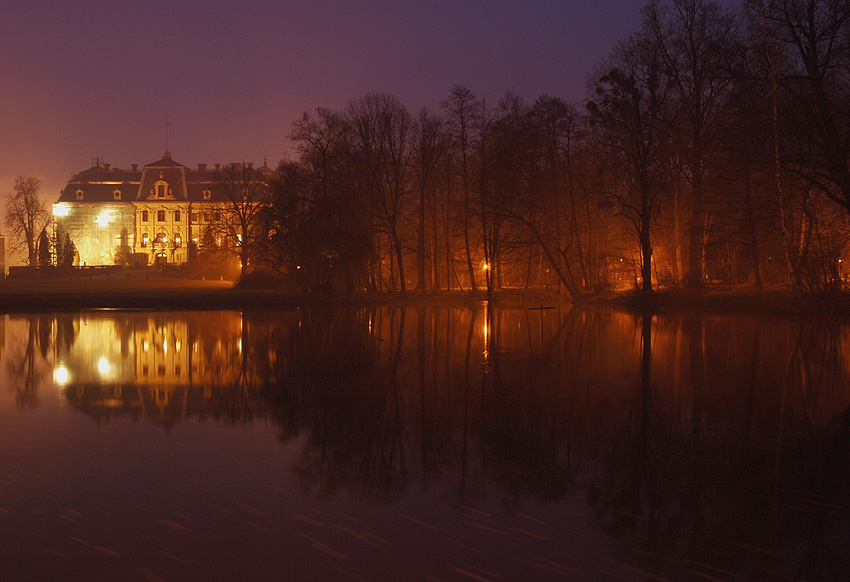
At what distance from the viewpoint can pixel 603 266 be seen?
Result: 48.0 m

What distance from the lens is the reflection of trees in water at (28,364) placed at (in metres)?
11.3

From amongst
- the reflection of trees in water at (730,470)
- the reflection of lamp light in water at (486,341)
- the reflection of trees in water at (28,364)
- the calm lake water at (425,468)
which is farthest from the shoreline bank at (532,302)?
the reflection of trees in water at (730,470)

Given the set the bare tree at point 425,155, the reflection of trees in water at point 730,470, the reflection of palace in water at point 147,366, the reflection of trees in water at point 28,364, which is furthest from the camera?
the bare tree at point 425,155

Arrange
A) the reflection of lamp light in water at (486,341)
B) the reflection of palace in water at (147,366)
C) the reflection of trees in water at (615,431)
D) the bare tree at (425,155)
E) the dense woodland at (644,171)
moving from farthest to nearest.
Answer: the bare tree at (425,155), the dense woodland at (644,171), the reflection of lamp light in water at (486,341), the reflection of palace in water at (147,366), the reflection of trees in water at (615,431)

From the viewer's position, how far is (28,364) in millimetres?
14828

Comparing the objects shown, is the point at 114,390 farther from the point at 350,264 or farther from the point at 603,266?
the point at 603,266

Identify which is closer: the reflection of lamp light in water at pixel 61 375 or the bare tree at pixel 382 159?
the reflection of lamp light in water at pixel 61 375

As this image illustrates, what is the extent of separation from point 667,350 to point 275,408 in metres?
10.1

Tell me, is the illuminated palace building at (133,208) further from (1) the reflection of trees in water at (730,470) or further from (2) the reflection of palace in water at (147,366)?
(1) the reflection of trees in water at (730,470)

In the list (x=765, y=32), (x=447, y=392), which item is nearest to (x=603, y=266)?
(x=765, y=32)

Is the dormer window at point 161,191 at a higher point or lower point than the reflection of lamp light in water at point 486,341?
higher

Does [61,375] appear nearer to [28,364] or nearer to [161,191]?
[28,364]

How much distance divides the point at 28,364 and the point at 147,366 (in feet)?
8.71

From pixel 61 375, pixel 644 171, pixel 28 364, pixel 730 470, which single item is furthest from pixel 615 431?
pixel 644 171
